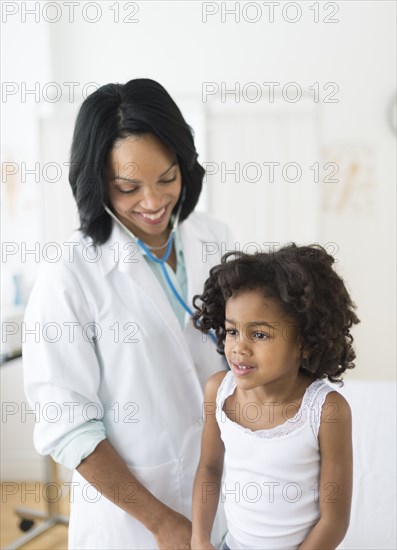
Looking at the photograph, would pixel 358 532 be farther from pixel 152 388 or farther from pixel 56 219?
pixel 56 219

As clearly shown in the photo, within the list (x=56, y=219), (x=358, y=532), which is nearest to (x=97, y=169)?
(x=358, y=532)

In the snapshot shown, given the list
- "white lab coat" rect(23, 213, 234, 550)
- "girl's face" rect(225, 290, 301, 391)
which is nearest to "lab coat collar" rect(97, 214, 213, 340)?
"white lab coat" rect(23, 213, 234, 550)

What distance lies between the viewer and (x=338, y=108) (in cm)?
315

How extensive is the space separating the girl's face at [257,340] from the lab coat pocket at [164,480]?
1.07 ft

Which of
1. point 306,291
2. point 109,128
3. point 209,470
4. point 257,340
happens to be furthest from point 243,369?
point 109,128

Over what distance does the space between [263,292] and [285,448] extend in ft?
0.88

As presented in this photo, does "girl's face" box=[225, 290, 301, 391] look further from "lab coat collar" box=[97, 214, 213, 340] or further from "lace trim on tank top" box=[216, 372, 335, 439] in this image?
"lab coat collar" box=[97, 214, 213, 340]

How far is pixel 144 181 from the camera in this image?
4.18ft

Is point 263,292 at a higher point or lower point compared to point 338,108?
lower

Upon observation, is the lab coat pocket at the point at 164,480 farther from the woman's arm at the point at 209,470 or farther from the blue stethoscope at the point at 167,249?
the blue stethoscope at the point at 167,249

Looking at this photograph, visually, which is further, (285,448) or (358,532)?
(358,532)

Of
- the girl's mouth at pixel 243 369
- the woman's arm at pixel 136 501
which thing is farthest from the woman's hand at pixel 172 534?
the girl's mouth at pixel 243 369

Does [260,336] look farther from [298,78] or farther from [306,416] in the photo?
[298,78]

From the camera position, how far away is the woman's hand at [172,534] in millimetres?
1212
